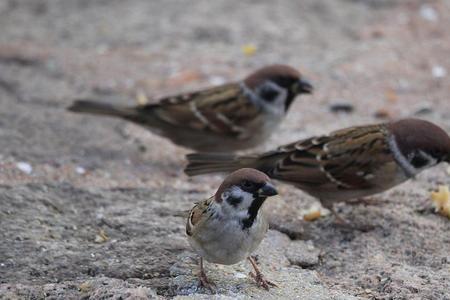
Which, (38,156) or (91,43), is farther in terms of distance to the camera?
(91,43)

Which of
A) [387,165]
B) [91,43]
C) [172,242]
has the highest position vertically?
[387,165]

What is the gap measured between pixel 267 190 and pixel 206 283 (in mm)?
520

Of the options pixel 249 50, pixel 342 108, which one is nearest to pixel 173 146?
pixel 342 108

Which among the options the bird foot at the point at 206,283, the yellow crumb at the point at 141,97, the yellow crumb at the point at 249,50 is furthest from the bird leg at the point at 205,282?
the yellow crumb at the point at 249,50

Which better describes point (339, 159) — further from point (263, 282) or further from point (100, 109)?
point (100, 109)

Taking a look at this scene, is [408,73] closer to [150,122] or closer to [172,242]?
[150,122]

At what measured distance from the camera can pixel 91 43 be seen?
7102 millimetres

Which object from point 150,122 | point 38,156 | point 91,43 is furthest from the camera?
point 91,43

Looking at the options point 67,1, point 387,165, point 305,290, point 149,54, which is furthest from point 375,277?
point 67,1

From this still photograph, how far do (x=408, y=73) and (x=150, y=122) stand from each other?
7.64 feet

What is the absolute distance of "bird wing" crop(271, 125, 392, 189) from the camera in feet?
14.8

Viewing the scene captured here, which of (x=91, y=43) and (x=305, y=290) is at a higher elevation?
(x=305, y=290)

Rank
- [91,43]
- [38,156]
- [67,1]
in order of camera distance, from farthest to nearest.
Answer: [67,1] → [91,43] → [38,156]

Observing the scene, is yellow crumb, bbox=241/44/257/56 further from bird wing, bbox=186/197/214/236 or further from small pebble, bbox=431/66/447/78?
bird wing, bbox=186/197/214/236
